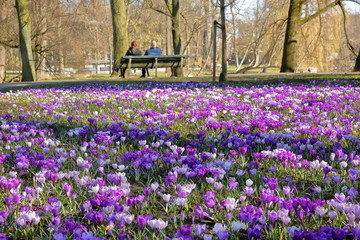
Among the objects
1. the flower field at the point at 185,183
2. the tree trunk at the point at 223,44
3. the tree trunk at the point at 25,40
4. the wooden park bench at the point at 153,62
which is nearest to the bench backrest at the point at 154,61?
the wooden park bench at the point at 153,62

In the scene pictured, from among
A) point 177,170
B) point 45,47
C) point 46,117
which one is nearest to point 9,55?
point 45,47

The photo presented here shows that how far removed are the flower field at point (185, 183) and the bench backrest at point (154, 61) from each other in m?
11.5

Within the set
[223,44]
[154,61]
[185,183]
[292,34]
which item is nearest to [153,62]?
[154,61]

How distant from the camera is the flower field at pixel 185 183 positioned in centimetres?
186

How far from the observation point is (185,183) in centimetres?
258

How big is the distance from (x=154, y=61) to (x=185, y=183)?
49.4ft

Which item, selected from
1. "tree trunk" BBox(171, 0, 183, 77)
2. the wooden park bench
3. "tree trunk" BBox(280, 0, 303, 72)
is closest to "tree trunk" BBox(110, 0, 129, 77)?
the wooden park bench

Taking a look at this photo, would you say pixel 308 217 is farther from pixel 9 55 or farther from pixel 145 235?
pixel 9 55

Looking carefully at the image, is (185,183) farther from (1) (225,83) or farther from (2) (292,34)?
(2) (292,34)

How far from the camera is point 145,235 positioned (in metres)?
1.86

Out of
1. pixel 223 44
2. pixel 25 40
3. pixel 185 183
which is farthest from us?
pixel 25 40

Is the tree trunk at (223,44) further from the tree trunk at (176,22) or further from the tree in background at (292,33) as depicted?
the tree trunk at (176,22)

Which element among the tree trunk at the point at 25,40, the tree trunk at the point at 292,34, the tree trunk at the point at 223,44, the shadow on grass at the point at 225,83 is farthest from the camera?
the tree trunk at the point at 25,40

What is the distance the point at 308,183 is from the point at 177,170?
922 mm
